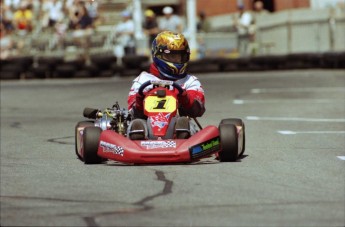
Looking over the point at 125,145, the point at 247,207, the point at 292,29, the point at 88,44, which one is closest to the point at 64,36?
the point at 88,44

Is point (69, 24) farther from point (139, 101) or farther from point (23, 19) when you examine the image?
point (139, 101)

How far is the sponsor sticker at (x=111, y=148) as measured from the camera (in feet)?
29.6

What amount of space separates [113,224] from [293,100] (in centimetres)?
1217

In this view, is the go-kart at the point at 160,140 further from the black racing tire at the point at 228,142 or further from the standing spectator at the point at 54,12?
the standing spectator at the point at 54,12

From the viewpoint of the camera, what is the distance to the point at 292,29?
97.7ft

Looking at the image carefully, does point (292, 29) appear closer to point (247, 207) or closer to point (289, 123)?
point (289, 123)

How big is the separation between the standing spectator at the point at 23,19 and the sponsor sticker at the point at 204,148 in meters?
21.3

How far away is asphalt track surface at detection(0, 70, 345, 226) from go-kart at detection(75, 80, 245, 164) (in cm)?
12

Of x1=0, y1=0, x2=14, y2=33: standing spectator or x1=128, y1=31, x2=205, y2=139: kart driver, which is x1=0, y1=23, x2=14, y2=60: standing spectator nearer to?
x1=0, y1=0, x2=14, y2=33: standing spectator

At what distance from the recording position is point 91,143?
926 cm

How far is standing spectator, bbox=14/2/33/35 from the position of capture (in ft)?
98.3

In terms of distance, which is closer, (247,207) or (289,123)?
(247,207)

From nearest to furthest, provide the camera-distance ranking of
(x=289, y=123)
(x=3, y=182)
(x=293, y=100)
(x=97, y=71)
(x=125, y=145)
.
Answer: (x=3, y=182) < (x=125, y=145) < (x=289, y=123) < (x=293, y=100) < (x=97, y=71)

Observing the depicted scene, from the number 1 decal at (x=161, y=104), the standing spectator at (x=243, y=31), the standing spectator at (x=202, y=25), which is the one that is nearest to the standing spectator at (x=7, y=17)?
the standing spectator at (x=202, y=25)
